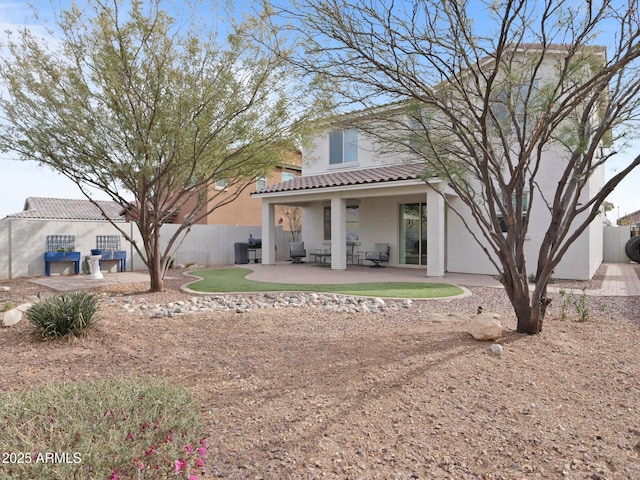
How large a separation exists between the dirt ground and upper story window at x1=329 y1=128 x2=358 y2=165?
1223cm

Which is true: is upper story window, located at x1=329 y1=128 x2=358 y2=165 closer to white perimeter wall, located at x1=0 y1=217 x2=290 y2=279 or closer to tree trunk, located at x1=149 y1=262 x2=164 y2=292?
white perimeter wall, located at x1=0 y1=217 x2=290 y2=279

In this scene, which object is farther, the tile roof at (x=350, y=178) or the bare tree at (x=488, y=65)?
the tile roof at (x=350, y=178)

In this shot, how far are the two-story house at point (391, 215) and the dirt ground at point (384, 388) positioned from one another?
6.75 m

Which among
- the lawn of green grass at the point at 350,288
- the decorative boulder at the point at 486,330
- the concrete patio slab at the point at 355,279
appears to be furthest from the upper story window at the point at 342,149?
the decorative boulder at the point at 486,330

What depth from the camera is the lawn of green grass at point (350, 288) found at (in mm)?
10023

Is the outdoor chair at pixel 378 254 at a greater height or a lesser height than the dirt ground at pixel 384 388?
greater

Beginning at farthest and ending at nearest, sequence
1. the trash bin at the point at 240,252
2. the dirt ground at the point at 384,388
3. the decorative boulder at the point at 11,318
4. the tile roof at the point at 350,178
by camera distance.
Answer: the trash bin at the point at 240,252 < the tile roof at the point at 350,178 < the decorative boulder at the point at 11,318 < the dirt ground at the point at 384,388

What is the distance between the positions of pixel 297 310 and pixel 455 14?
5511 millimetres

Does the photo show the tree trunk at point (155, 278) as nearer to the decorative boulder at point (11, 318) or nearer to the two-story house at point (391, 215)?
the decorative boulder at point (11, 318)

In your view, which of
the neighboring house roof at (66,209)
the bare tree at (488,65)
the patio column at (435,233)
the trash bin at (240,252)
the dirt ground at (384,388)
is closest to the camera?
the dirt ground at (384,388)

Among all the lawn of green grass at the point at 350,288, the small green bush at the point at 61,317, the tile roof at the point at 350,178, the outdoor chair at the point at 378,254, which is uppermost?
the tile roof at the point at 350,178

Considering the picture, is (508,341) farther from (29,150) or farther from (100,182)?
(29,150)

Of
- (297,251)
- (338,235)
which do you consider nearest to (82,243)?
(297,251)

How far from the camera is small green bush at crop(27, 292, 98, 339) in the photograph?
5418 millimetres
